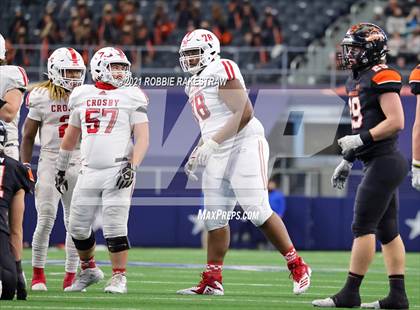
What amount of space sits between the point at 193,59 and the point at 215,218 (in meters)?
1.19

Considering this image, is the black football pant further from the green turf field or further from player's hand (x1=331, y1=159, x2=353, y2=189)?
the green turf field

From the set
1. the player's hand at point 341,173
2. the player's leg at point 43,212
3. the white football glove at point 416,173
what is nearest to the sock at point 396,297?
the white football glove at point 416,173

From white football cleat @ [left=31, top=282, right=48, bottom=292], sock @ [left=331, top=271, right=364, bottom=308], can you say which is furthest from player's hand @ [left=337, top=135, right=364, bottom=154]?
white football cleat @ [left=31, top=282, right=48, bottom=292]

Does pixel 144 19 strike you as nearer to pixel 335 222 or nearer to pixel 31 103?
pixel 335 222

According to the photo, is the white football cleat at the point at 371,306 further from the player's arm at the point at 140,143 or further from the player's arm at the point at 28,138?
the player's arm at the point at 28,138

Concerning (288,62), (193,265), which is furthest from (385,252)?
(288,62)

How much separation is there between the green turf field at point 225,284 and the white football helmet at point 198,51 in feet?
5.49

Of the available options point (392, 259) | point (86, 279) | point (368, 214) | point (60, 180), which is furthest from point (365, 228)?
point (60, 180)

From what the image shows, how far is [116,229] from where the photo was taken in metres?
7.52

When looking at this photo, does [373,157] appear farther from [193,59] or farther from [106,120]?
[106,120]

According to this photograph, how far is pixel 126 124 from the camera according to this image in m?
7.73

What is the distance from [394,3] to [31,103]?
11786 mm

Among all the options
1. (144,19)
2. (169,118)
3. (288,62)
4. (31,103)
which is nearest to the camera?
(31,103)

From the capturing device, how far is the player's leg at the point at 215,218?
24.9 ft
